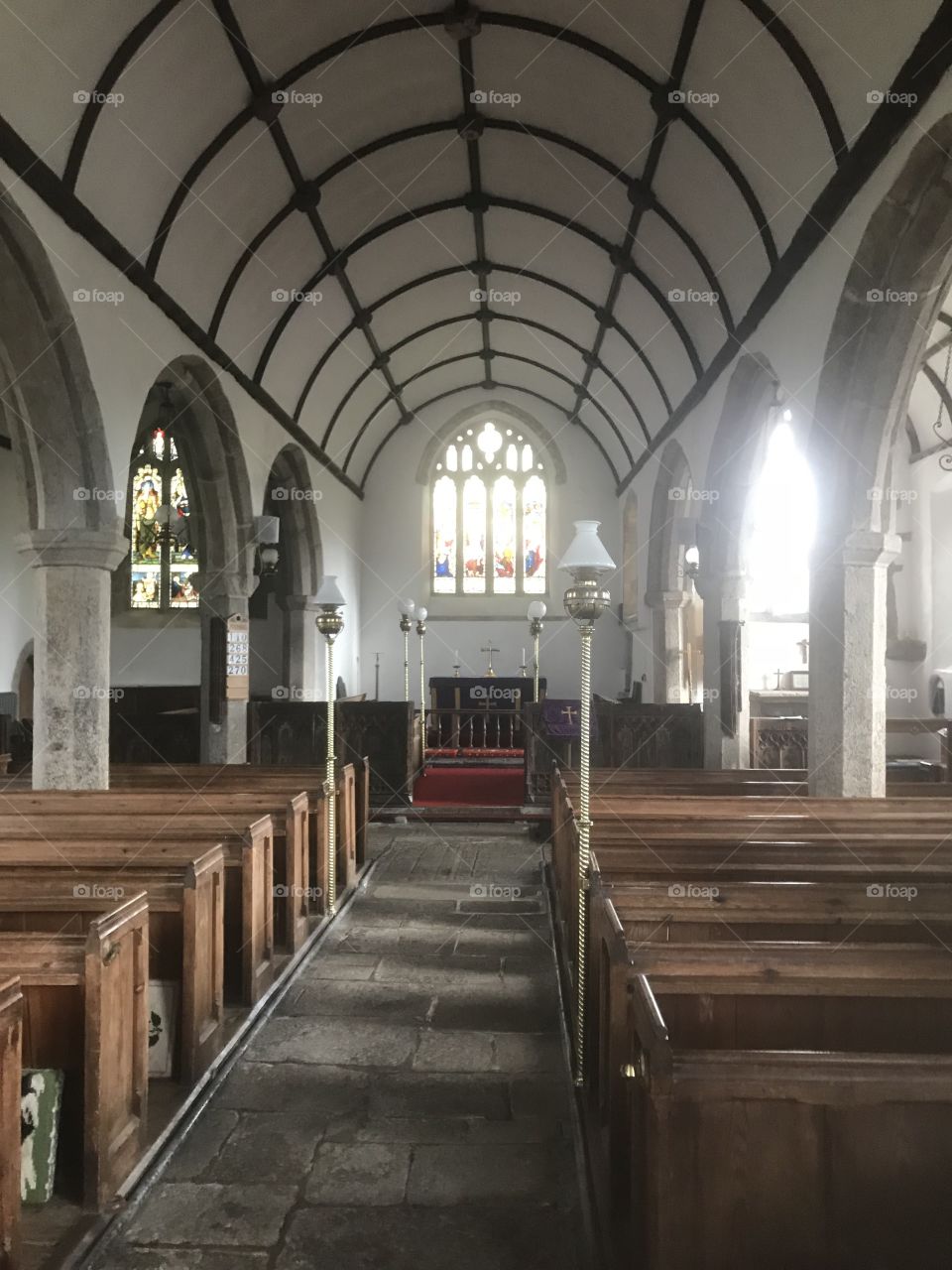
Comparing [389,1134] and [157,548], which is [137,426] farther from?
[157,548]

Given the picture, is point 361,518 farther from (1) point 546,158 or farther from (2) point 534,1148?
(2) point 534,1148

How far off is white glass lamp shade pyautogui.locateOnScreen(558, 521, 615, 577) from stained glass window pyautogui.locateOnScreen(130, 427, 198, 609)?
33.0ft

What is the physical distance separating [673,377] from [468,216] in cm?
262

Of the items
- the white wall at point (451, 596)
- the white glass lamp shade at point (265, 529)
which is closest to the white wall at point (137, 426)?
the white glass lamp shade at point (265, 529)

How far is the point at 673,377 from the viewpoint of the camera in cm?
1002

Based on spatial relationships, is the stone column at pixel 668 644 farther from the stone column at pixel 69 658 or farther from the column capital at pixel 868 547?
the stone column at pixel 69 658

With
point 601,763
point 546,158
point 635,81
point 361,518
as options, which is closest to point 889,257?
point 635,81

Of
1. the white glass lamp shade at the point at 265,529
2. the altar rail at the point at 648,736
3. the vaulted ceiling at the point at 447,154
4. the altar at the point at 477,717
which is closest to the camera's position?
the vaulted ceiling at the point at 447,154

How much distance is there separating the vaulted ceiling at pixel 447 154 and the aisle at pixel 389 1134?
14.6 ft

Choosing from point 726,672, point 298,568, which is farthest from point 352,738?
point 726,672

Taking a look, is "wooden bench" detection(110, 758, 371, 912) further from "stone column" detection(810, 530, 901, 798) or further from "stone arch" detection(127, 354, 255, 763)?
"stone column" detection(810, 530, 901, 798)

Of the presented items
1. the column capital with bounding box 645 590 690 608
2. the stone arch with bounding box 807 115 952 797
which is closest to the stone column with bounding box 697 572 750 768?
the stone arch with bounding box 807 115 952 797

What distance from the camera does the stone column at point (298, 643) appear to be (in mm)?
11641

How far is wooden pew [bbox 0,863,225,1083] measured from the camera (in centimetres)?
305
